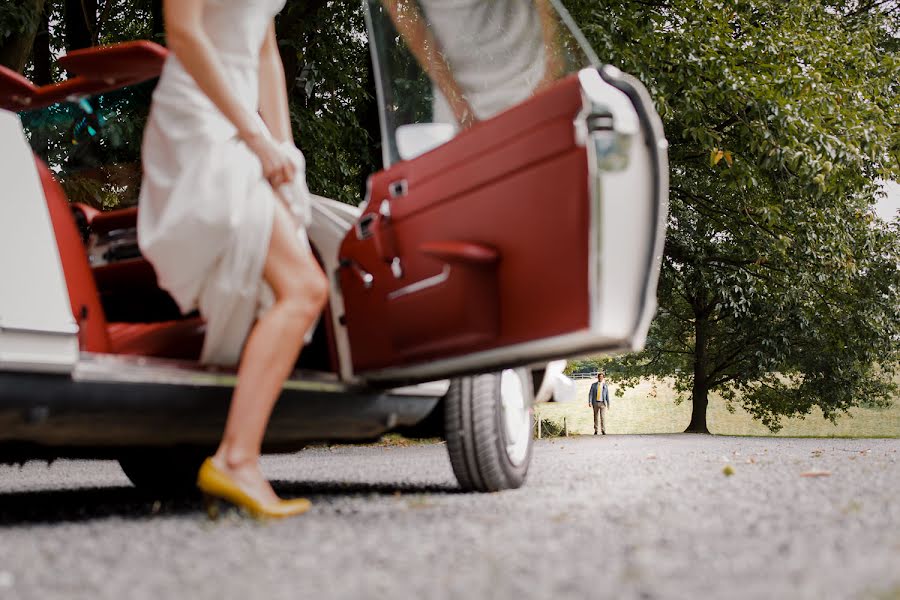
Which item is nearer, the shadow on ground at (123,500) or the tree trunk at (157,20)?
the shadow on ground at (123,500)

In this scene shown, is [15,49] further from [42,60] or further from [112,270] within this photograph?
[112,270]

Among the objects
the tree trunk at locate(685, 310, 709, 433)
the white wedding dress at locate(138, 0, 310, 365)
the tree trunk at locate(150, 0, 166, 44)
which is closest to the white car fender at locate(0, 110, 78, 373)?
the white wedding dress at locate(138, 0, 310, 365)

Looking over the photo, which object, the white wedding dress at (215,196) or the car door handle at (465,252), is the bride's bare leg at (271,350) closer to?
the white wedding dress at (215,196)

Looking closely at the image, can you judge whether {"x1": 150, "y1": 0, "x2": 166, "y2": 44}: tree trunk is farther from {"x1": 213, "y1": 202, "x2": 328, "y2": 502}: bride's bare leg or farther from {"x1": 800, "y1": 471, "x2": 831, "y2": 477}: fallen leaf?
{"x1": 800, "y1": 471, "x2": 831, "y2": 477}: fallen leaf

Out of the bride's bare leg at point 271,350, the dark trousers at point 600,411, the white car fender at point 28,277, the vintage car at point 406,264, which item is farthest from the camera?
the dark trousers at point 600,411

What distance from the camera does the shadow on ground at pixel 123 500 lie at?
3.03 m

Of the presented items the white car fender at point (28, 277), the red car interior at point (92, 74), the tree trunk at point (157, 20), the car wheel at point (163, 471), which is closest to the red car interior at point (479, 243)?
the white car fender at point (28, 277)

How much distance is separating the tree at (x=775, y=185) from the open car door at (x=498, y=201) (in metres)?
5.52

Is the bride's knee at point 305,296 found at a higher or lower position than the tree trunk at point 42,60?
lower

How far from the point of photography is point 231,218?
2580 mm

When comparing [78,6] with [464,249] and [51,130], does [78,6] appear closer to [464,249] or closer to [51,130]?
[51,130]

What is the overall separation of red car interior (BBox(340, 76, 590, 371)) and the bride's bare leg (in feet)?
0.86

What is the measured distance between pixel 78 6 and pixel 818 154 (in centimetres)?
738

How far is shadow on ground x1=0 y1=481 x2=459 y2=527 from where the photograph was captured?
3034 millimetres
